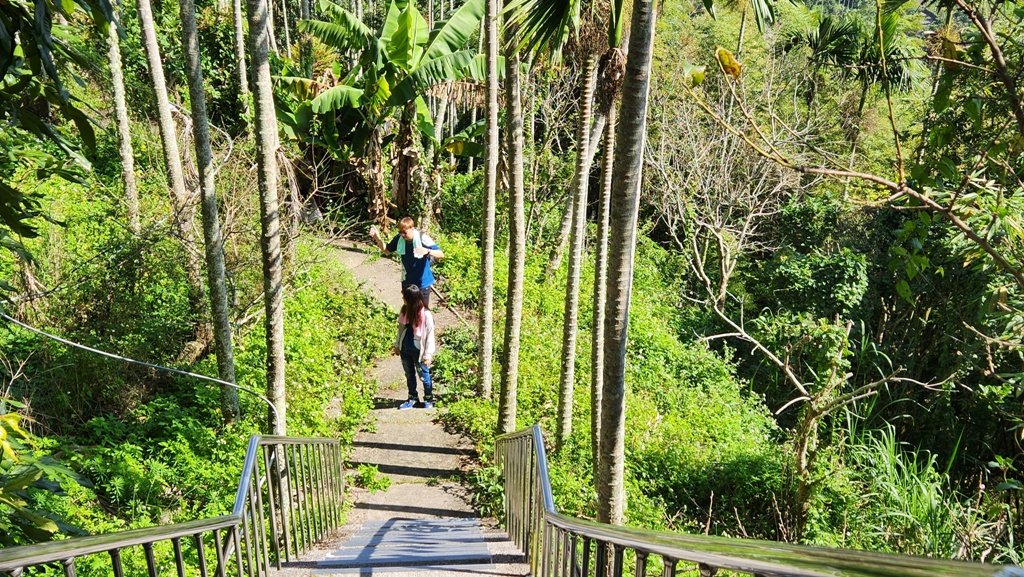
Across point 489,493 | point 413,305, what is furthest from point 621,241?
point 413,305

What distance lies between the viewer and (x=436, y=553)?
528 centimetres

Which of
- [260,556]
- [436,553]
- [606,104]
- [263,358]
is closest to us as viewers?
[260,556]

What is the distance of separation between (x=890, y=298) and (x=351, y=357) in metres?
11.8

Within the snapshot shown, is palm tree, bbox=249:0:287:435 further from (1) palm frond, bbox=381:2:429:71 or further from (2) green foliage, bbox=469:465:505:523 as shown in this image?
(1) palm frond, bbox=381:2:429:71

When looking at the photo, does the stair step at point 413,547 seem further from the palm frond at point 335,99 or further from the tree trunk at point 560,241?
the palm frond at point 335,99

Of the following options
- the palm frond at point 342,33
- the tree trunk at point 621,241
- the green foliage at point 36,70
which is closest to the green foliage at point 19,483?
the green foliage at point 36,70

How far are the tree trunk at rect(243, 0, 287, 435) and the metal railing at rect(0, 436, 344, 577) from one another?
785 mm

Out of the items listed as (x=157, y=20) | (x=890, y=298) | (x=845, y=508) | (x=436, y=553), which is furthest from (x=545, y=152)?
(x=436, y=553)

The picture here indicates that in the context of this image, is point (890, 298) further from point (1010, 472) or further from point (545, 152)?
point (545, 152)

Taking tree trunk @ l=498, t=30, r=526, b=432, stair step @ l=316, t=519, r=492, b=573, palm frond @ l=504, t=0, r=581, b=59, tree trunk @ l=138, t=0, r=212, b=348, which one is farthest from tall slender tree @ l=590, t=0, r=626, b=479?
tree trunk @ l=138, t=0, r=212, b=348

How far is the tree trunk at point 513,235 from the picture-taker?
837 centimetres

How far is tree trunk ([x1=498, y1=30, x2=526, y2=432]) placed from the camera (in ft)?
27.5

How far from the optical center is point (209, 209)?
7.27 m

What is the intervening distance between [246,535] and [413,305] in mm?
5195
